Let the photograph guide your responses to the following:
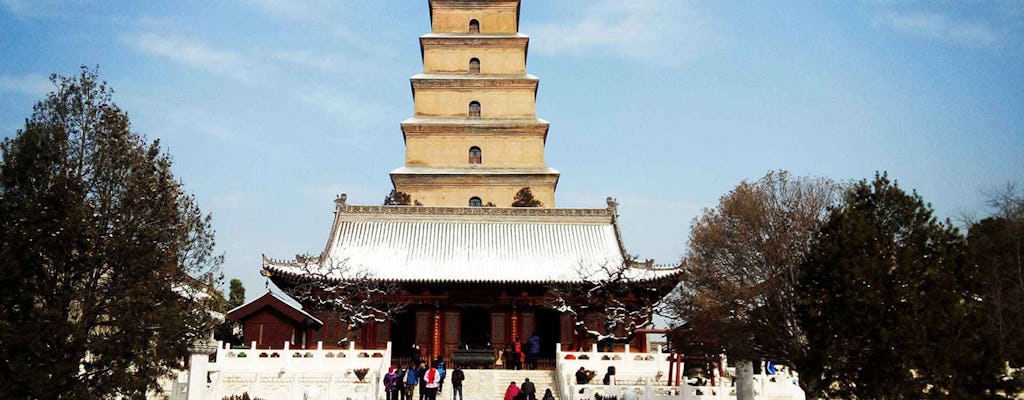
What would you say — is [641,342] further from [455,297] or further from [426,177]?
[426,177]

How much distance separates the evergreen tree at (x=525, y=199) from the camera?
33.7m

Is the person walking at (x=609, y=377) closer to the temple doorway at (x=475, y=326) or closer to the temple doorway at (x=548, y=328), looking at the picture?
the temple doorway at (x=548, y=328)

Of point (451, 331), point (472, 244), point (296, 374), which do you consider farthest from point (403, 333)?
point (296, 374)

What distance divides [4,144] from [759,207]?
13.0 m

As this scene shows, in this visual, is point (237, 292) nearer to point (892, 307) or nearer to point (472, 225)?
point (472, 225)

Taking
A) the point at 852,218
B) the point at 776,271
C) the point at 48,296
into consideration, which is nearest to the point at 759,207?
the point at 776,271

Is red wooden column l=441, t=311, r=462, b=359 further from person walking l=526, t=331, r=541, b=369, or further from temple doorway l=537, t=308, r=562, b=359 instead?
person walking l=526, t=331, r=541, b=369

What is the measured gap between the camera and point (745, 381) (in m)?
16.6

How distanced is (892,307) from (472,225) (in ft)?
60.9

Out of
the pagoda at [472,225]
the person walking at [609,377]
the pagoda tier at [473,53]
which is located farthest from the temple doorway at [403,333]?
the pagoda tier at [473,53]

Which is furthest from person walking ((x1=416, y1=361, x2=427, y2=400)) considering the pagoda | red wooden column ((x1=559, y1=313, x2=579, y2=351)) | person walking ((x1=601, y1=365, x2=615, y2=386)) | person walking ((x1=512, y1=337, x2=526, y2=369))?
red wooden column ((x1=559, y1=313, x2=579, y2=351))

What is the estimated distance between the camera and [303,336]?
2547 cm

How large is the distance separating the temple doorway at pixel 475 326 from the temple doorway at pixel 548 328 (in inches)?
62.9

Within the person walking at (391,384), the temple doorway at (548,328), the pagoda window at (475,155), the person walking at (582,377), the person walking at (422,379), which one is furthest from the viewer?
the pagoda window at (475,155)
